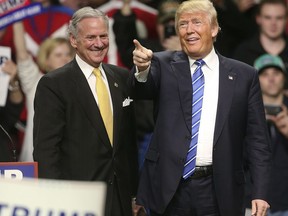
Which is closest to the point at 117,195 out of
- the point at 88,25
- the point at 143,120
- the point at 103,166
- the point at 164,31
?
the point at 103,166

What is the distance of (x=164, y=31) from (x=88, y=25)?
208 cm

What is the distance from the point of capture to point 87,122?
464 cm

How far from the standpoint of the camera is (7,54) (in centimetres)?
628

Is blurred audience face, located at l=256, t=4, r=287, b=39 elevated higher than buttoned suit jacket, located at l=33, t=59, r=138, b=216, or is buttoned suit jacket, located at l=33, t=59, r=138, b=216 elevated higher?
A: blurred audience face, located at l=256, t=4, r=287, b=39

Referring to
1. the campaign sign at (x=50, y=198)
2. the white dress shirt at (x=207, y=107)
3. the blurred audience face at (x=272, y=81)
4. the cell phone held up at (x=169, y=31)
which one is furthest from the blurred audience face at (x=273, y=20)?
the campaign sign at (x=50, y=198)

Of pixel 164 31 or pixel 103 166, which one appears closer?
pixel 103 166

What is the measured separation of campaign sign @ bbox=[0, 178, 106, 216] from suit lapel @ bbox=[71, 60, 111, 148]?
162cm

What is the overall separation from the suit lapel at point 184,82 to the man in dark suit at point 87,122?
0.35 metres

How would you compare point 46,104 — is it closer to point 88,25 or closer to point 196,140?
point 88,25

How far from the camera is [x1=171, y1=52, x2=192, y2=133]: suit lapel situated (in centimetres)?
455

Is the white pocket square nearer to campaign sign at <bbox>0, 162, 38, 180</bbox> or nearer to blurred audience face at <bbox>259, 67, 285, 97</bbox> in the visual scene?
campaign sign at <bbox>0, 162, 38, 180</bbox>

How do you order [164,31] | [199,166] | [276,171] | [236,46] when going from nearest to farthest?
[199,166] < [276,171] < [164,31] < [236,46]

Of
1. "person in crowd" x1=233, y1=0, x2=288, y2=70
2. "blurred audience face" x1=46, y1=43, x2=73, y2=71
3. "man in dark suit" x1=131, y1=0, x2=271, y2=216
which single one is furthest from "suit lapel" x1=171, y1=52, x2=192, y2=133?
"person in crowd" x1=233, y1=0, x2=288, y2=70

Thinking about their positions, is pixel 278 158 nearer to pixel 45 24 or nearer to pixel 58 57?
pixel 58 57
